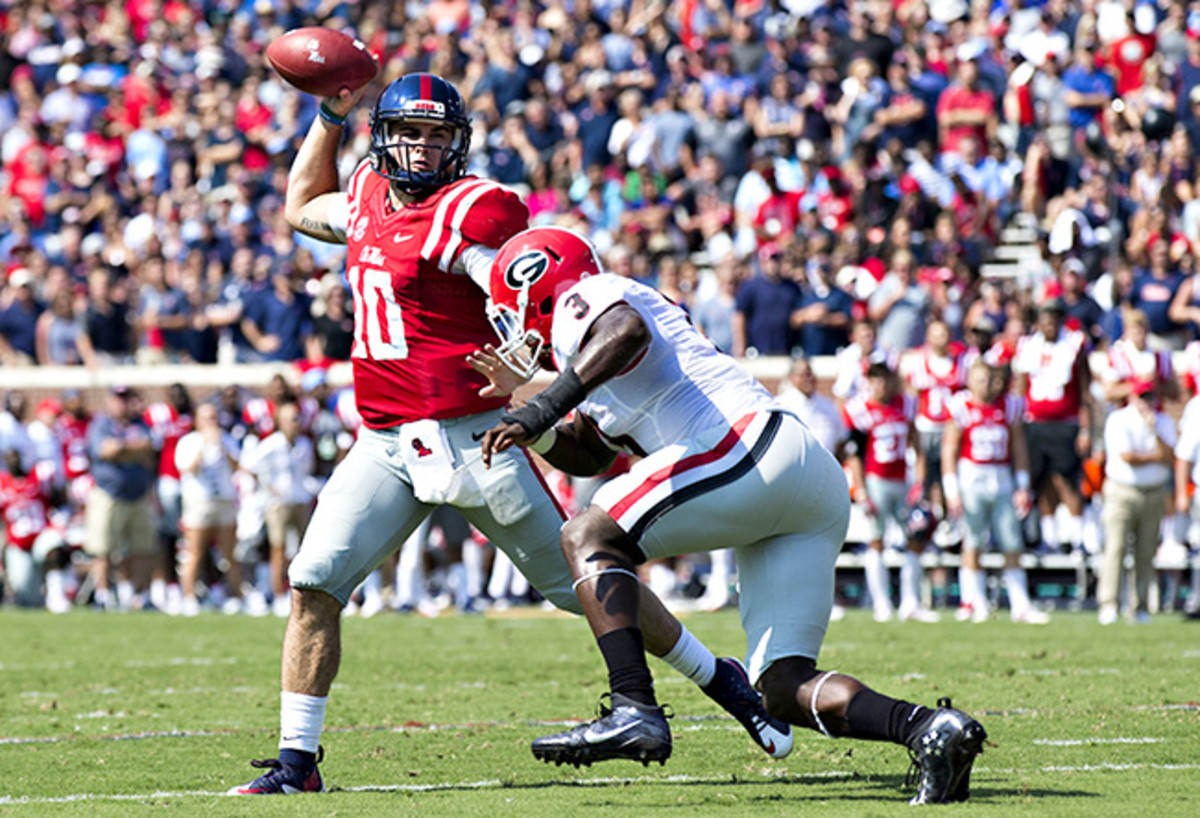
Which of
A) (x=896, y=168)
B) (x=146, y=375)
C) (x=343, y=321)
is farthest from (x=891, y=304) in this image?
(x=146, y=375)

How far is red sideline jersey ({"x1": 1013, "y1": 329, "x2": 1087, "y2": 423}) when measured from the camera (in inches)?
529

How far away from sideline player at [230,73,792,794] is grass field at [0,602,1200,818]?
0.35 meters

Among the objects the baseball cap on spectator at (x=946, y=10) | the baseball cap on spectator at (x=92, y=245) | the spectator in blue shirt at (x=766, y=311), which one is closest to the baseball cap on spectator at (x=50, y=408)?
the baseball cap on spectator at (x=92, y=245)

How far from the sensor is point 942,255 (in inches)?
591

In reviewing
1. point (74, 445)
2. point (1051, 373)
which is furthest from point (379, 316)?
point (74, 445)

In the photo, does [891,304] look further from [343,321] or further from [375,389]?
[375,389]

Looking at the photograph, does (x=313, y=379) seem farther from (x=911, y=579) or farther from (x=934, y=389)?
(x=911, y=579)

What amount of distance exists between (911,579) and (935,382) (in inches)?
57.2

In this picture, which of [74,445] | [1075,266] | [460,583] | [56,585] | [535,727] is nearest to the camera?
[535,727]

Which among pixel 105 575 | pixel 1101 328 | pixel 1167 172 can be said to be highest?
pixel 1167 172

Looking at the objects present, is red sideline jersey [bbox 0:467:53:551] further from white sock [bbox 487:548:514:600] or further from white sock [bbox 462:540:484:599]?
white sock [bbox 487:548:514:600]

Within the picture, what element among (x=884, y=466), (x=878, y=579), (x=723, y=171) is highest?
(x=723, y=171)

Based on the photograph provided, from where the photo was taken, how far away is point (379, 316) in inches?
223

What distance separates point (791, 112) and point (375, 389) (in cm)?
1173
